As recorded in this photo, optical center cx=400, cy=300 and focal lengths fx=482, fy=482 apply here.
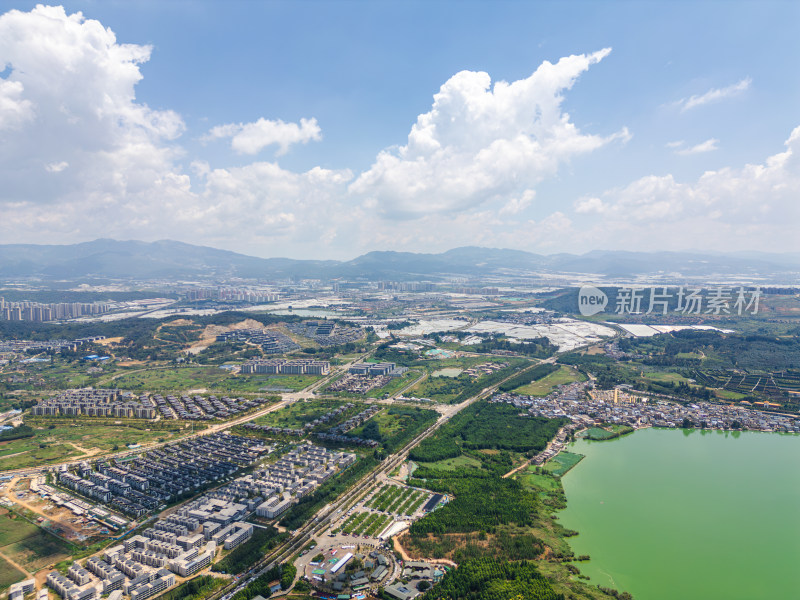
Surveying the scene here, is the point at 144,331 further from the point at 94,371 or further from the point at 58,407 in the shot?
the point at 58,407

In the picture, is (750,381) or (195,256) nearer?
(750,381)

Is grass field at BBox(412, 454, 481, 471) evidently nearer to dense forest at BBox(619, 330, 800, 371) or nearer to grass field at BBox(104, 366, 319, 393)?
grass field at BBox(104, 366, 319, 393)

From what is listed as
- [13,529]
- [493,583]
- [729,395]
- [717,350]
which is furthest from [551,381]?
[13,529]

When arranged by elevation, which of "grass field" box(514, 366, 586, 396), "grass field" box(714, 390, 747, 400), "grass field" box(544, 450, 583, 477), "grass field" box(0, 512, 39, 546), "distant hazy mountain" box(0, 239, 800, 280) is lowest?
"grass field" box(0, 512, 39, 546)

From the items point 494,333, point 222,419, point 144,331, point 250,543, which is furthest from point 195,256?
point 250,543

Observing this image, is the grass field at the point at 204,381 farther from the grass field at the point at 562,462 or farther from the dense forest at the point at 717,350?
the dense forest at the point at 717,350

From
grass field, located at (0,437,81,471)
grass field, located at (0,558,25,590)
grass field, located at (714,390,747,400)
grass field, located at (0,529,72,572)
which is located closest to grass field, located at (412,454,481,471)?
grass field, located at (0,529,72,572)

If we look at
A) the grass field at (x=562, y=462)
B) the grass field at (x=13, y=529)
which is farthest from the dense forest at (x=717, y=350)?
the grass field at (x=13, y=529)

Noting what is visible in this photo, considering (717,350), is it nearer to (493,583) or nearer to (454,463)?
(454,463)
